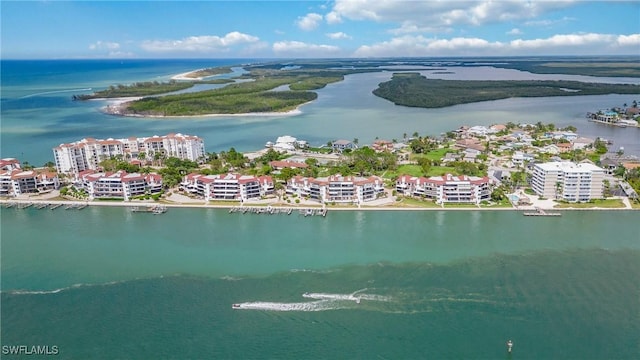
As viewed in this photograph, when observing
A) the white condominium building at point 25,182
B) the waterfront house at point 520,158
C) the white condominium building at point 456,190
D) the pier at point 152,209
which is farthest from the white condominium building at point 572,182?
the white condominium building at point 25,182

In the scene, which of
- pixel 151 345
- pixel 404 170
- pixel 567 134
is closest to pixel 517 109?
pixel 567 134

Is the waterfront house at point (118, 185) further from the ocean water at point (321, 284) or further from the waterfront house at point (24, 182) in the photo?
the waterfront house at point (24, 182)

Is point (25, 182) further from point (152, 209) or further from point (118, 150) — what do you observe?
Answer: point (152, 209)

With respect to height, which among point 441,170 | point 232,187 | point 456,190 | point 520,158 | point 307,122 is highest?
point 307,122

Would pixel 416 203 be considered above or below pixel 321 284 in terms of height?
above

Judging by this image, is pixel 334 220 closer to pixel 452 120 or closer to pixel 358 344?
pixel 358 344

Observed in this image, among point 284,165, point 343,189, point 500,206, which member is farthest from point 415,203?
point 284,165
